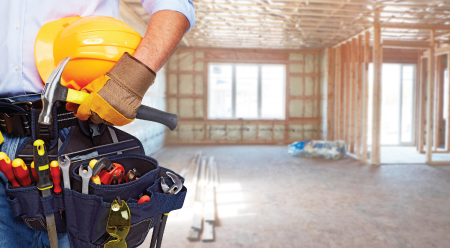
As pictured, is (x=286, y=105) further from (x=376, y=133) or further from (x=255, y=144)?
(x=376, y=133)

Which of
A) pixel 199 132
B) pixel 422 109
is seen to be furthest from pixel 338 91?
pixel 199 132

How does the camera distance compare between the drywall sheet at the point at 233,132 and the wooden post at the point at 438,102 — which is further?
the drywall sheet at the point at 233,132

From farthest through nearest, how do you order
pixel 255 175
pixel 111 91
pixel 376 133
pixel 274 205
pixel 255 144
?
pixel 255 144, pixel 376 133, pixel 255 175, pixel 274 205, pixel 111 91

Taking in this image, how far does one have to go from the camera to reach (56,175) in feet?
2.38

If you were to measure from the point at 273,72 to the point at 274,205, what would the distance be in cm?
615

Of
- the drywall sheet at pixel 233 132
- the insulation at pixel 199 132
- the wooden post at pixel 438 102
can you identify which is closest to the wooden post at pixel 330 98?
the wooden post at pixel 438 102

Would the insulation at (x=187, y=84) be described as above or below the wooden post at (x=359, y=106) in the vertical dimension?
above

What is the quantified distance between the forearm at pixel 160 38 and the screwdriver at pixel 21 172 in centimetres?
39

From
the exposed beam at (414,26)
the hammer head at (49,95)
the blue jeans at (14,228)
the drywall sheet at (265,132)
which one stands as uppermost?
the exposed beam at (414,26)

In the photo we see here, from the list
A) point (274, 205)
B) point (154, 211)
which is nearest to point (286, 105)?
point (274, 205)

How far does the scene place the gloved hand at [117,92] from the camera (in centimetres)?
69

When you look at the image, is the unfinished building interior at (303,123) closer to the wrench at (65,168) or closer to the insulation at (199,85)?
the insulation at (199,85)

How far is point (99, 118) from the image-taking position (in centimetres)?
72

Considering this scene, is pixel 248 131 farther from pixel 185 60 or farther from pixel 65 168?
pixel 65 168
